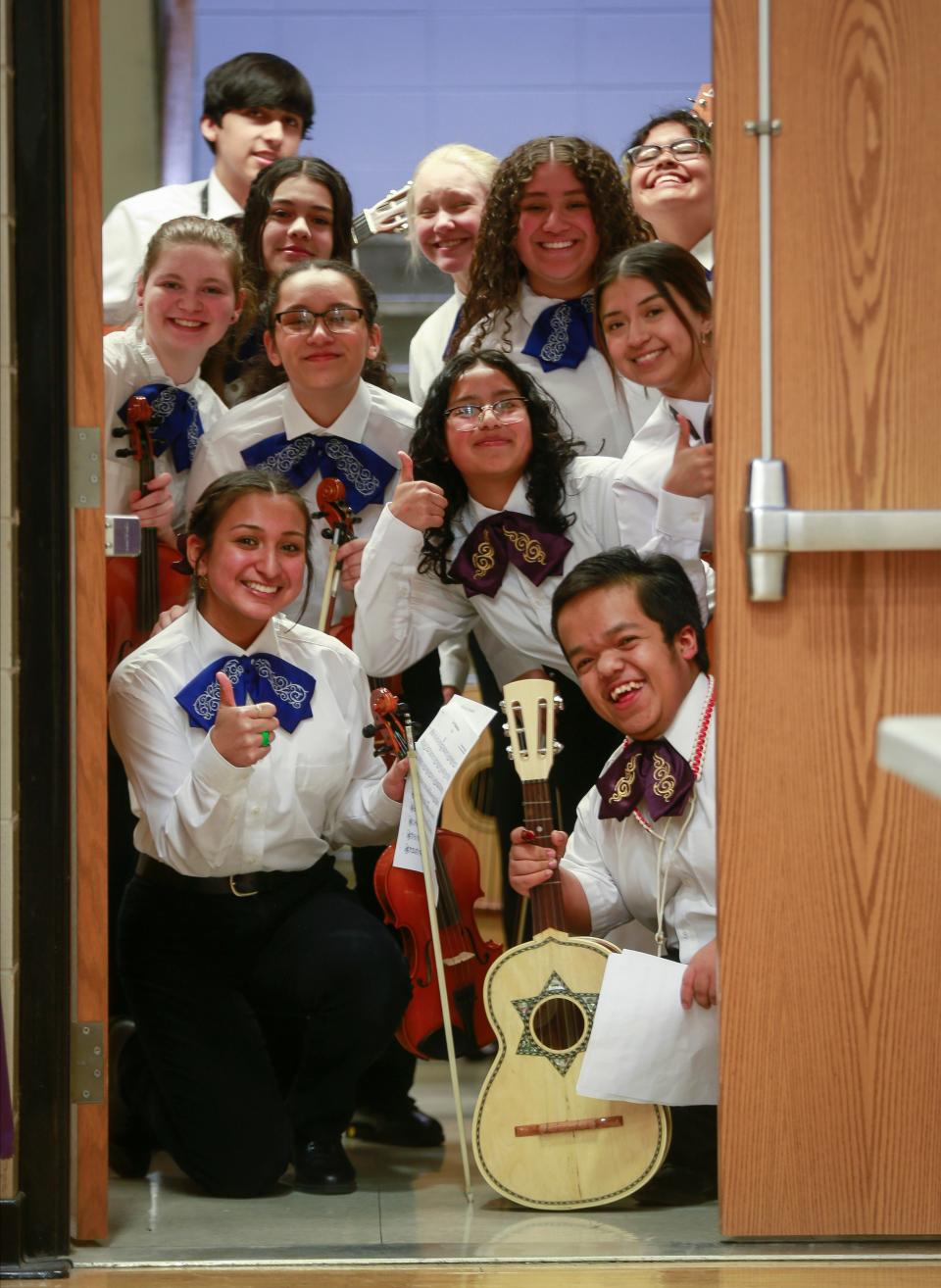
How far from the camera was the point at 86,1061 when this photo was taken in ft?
9.00

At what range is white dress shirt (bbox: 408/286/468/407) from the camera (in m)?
3.94

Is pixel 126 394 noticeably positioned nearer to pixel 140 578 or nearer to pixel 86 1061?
pixel 140 578

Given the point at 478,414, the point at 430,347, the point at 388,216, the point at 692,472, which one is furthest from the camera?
the point at 388,216

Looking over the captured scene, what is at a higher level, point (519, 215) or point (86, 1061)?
point (519, 215)

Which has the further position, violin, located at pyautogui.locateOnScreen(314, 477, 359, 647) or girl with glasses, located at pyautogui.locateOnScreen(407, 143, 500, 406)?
girl with glasses, located at pyautogui.locateOnScreen(407, 143, 500, 406)

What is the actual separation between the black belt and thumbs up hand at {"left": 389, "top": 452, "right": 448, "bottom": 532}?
684 mm

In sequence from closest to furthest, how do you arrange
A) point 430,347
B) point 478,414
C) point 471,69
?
point 478,414 < point 430,347 < point 471,69

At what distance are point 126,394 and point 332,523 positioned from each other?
477 millimetres

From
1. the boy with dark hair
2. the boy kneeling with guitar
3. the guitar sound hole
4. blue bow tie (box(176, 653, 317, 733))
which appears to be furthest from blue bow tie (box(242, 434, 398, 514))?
the guitar sound hole

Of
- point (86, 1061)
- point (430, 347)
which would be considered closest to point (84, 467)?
point (86, 1061)

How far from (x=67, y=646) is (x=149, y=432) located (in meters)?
0.89

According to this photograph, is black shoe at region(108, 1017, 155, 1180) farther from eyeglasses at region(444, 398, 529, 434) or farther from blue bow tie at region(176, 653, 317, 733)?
eyeglasses at region(444, 398, 529, 434)

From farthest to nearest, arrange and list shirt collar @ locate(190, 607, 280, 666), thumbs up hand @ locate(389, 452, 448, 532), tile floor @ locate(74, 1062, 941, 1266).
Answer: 1. thumbs up hand @ locate(389, 452, 448, 532)
2. shirt collar @ locate(190, 607, 280, 666)
3. tile floor @ locate(74, 1062, 941, 1266)

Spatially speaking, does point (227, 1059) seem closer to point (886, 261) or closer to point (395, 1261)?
point (395, 1261)
